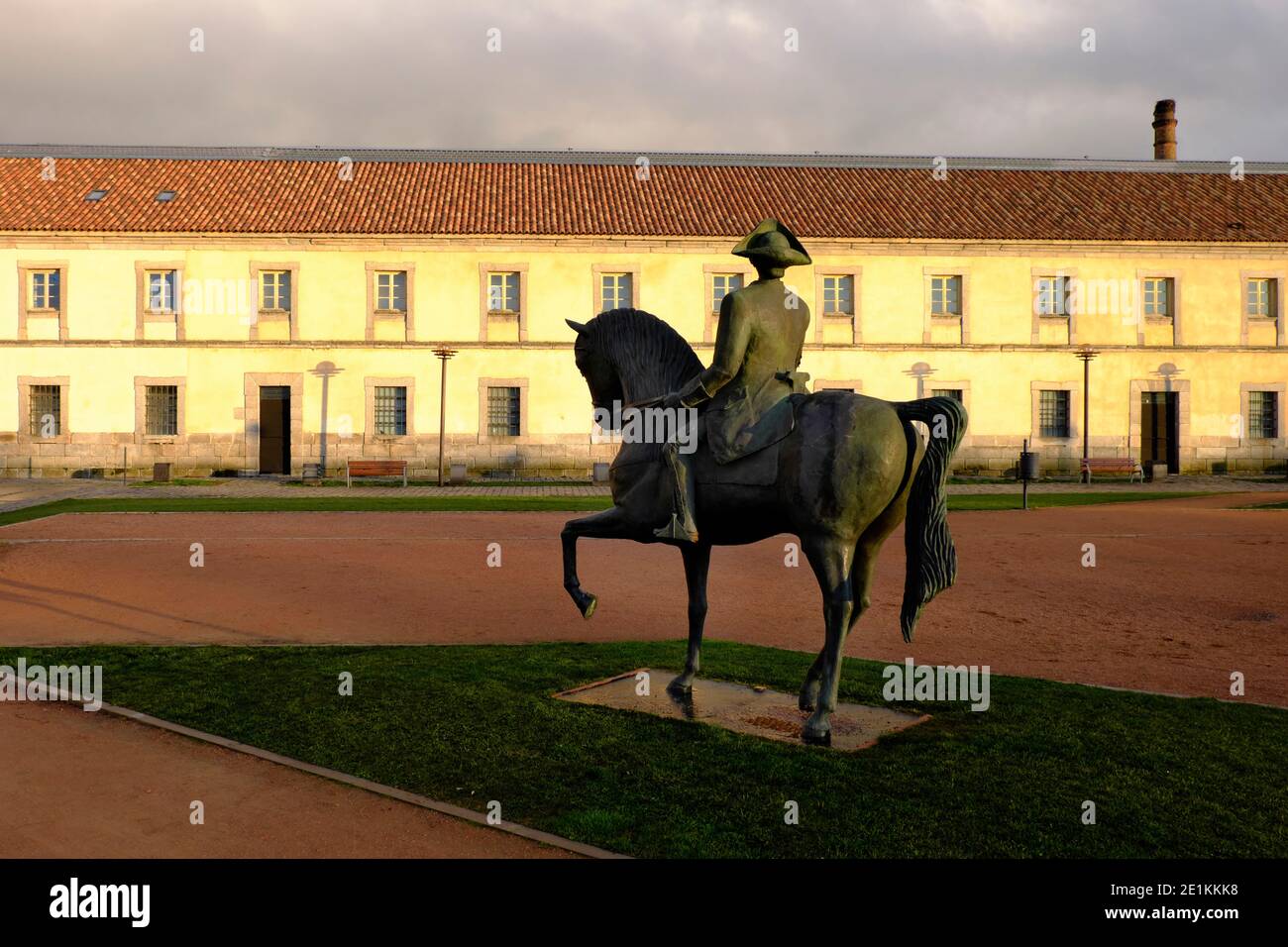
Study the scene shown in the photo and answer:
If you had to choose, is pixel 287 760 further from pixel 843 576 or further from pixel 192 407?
pixel 192 407

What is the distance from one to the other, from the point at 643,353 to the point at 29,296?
33317 millimetres

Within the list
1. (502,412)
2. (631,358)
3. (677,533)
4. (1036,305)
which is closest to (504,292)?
(502,412)

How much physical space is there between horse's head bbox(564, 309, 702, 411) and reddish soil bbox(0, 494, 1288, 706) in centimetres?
341

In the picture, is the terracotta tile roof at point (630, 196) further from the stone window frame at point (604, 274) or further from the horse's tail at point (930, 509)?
the horse's tail at point (930, 509)

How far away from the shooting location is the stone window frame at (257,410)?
109ft

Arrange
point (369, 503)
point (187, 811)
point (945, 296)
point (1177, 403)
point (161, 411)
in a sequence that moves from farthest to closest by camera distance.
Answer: point (1177, 403) < point (945, 296) < point (161, 411) < point (369, 503) < point (187, 811)

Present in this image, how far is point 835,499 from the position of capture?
6297 millimetres

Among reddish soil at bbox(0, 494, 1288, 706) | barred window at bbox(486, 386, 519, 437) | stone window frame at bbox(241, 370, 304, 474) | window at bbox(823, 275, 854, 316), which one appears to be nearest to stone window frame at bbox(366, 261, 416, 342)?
stone window frame at bbox(241, 370, 304, 474)

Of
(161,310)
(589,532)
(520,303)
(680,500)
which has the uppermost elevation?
(520,303)

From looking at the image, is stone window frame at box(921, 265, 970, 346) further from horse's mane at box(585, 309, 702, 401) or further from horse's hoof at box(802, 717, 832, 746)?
horse's hoof at box(802, 717, 832, 746)

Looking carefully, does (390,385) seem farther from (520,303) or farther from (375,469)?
(520,303)

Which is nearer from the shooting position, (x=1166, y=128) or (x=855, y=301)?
(x=855, y=301)

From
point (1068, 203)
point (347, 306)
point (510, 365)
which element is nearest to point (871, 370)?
point (1068, 203)
